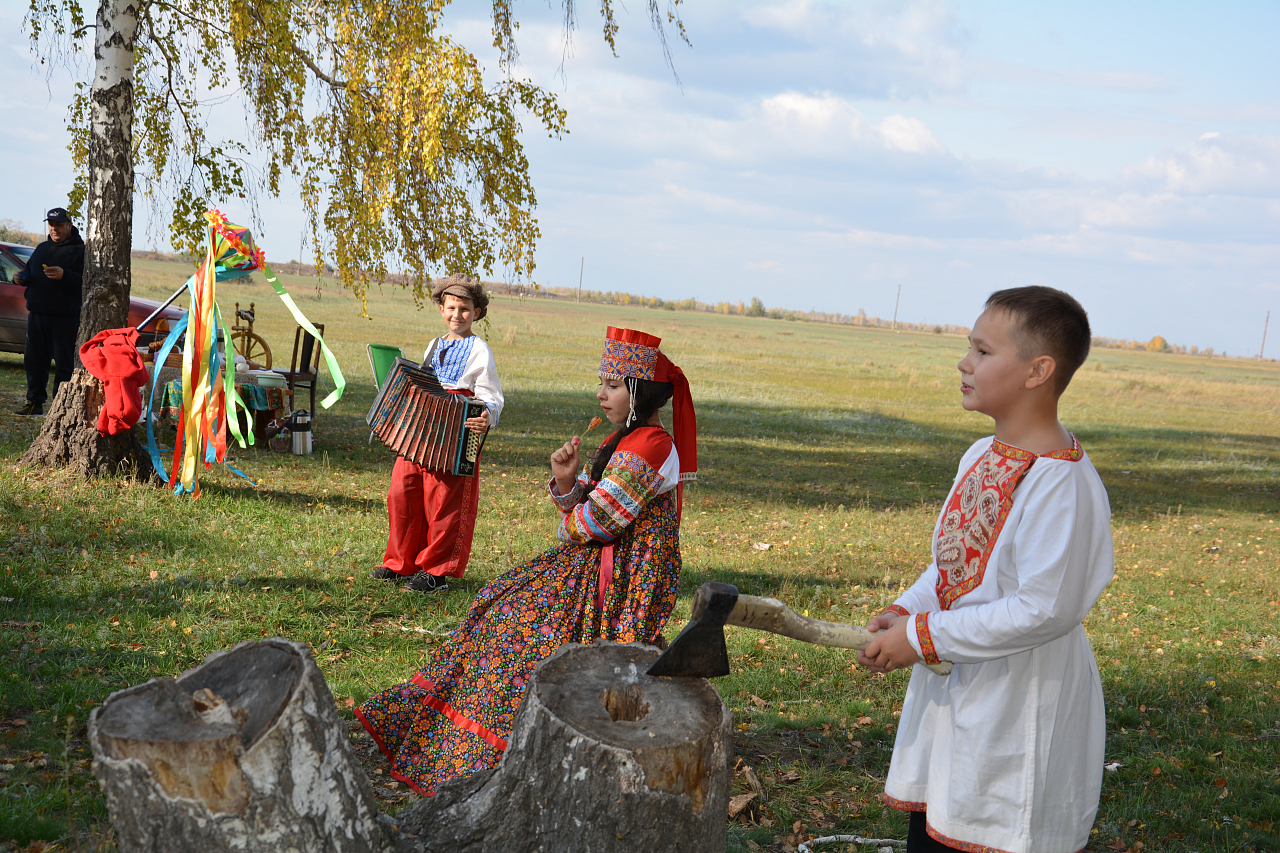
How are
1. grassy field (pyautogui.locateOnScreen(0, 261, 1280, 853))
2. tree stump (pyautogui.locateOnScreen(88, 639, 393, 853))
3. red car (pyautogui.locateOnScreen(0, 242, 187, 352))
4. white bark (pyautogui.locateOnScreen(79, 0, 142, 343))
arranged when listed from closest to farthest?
tree stump (pyautogui.locateOnScreen(88, 639, 393, 853))
grassy field (pyautogui.locateOnScreen(0, 261, 1280, 853))
white bark (pyautogui.locateOnScreen(79, 0, 142, 343))
red car (pyautogui.locateOnScreen(0, 242, 187, 352))

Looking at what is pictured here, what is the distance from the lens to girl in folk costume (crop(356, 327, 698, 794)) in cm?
355

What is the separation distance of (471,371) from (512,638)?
8.79ft

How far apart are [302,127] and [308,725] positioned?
10.1 metres

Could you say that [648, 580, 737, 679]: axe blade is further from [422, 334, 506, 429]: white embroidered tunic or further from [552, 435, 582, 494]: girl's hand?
[422, 334, 506, 429]: white embroidered tunic

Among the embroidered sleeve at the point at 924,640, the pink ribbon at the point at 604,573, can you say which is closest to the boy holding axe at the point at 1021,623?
the embroidered sleeve at the point at 924,640

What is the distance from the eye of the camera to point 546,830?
2.28 metres

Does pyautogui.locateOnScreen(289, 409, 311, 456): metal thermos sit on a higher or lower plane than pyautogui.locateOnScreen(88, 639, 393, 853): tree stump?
lower

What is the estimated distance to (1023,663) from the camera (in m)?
2.22

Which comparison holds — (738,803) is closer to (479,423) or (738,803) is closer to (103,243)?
(479,423)

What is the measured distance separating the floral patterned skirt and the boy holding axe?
1372mm

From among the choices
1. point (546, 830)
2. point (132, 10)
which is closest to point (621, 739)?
point (546, 830)

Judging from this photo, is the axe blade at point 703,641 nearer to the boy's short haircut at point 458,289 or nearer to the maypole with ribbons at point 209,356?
the boy's short haircut at point 458,289

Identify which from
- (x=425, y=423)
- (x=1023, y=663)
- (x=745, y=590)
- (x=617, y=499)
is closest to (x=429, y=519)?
(x=425, y=423)

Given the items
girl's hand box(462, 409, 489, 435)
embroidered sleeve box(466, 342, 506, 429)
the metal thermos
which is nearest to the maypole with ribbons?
embroidered sleeve box(466, 342, 506, 429)
